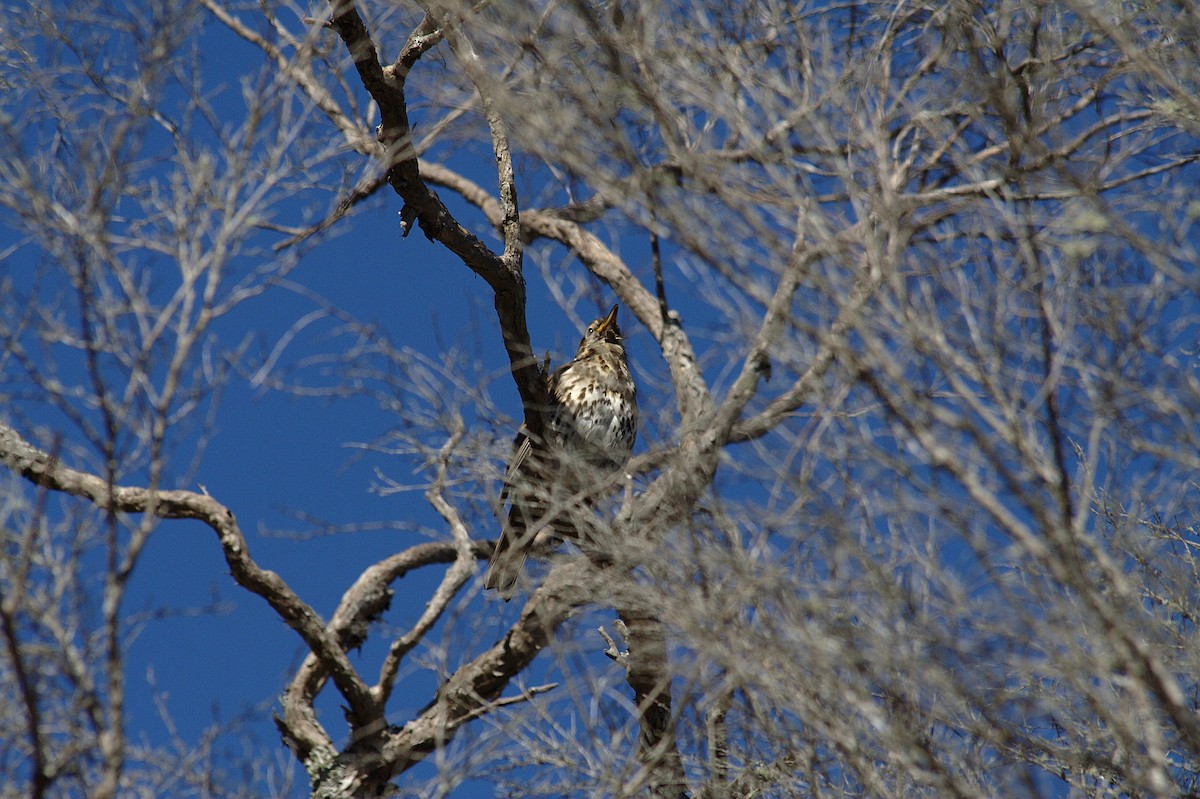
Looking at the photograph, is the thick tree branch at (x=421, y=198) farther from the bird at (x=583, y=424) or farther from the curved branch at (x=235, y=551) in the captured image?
the curved branch at (x=235, y=551)

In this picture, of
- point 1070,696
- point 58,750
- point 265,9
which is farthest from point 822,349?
point 265,9

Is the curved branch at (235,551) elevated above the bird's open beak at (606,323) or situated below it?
below

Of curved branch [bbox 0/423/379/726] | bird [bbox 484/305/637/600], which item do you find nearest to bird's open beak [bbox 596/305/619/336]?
bird [bbox 484/305/637/600]

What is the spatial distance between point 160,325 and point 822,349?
5.30 ft

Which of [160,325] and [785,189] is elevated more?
[160,325]

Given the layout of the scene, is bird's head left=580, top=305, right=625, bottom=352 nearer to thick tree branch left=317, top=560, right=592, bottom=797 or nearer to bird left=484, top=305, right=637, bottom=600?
bird left=484, top=305, right=637, bottom=600

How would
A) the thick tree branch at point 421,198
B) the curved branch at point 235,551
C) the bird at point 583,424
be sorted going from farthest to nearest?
1. the curved branch at point 235,551
2. the bird at point 583,424
3. the thick tree branch at point 421,198

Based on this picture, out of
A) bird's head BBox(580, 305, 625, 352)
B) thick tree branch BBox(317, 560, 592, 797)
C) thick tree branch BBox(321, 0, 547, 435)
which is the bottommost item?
thick tree branch BBox(317, 560, 592, 797)

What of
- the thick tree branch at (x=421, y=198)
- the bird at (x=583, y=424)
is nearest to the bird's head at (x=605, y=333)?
the bird at (x=583, y=424)

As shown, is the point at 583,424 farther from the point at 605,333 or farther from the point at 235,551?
the point at 235,551

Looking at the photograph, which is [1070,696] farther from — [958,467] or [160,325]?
[160,325]

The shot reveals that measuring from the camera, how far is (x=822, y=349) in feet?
10.1

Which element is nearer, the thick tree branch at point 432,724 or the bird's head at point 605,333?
the thick tree branch at point 432,724

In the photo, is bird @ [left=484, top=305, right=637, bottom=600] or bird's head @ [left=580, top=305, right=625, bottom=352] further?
bird's head @ [left=580, top=305, right=625, bottom=352]
